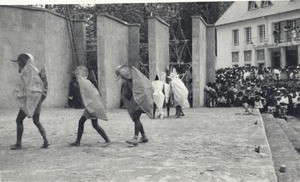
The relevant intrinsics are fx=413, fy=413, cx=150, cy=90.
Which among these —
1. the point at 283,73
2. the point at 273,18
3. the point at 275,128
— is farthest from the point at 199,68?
the point at 273,18

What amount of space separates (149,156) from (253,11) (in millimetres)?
26906

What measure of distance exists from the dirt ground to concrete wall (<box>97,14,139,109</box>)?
236 inches

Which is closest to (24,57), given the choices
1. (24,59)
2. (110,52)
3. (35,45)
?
(24,59)

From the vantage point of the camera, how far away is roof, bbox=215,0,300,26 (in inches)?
958

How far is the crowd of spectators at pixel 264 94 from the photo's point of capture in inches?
674

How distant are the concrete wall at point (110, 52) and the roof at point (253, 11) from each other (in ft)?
32.2

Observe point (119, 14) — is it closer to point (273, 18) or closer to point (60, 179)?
point (273, 18)

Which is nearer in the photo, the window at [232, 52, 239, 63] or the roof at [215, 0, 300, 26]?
the roof at [215, 0, 300, 26]

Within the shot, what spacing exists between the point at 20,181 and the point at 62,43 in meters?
13.6

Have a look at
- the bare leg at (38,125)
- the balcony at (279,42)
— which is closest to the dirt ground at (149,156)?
the bare leg at (38,125)

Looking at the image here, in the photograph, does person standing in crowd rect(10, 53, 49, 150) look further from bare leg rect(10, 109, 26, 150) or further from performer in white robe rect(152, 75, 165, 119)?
performer in white robe rect(152, 75, 165, 119)

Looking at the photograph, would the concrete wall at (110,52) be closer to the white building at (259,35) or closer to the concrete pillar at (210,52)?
the concrete pillar at (210,52)

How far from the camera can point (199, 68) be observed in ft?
60.2

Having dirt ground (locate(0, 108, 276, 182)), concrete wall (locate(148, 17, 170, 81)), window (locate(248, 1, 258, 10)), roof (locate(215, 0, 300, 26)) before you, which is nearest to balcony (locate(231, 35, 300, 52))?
roof (locate(215, 0, 300, 26))
